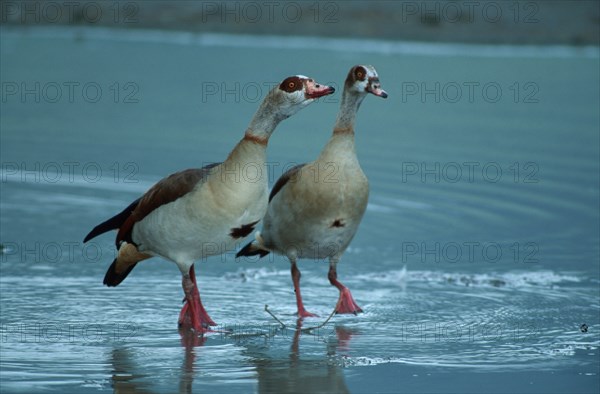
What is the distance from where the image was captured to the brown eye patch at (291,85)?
854 cm

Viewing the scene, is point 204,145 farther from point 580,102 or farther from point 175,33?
point 175,33

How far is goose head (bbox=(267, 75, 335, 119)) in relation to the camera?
855 centimetres

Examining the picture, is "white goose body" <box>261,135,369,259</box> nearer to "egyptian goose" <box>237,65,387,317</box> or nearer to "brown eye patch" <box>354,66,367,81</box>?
"egyptian goose" <box>237,65,387,317</box>

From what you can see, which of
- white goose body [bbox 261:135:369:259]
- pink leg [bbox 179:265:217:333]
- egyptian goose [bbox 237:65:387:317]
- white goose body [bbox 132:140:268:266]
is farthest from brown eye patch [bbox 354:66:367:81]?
pink leg [bbox 179:265:217:333]

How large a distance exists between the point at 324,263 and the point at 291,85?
9.45 ft

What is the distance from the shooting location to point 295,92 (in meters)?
8.55

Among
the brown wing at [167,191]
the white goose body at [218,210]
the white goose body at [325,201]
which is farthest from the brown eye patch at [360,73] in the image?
the brown wing at [167,191]

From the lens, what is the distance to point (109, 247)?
11250 millimetres

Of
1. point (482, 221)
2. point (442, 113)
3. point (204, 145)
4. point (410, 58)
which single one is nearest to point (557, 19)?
point (410, 58)

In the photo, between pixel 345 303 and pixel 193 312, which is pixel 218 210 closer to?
pixel 193 312

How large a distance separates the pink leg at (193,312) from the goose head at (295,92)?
4.48ft

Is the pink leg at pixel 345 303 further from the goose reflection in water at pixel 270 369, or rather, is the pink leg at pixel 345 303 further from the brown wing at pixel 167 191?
the brown wing at pixel 167 191

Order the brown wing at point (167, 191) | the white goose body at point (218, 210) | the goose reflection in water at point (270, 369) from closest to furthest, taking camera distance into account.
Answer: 1. the goose reflection in water at point (270, 369)
2. the white goose body at point (218, 210)
3. the brown wing at point (167, 191)

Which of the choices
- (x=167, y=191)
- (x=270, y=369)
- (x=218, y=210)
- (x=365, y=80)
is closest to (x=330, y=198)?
(x=365, y=80)
